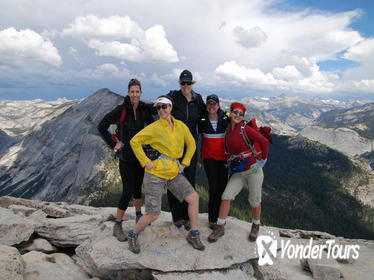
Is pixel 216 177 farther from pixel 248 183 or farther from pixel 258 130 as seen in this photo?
pixel 258 130

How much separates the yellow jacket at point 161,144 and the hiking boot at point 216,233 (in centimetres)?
314

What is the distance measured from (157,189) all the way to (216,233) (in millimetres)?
3335

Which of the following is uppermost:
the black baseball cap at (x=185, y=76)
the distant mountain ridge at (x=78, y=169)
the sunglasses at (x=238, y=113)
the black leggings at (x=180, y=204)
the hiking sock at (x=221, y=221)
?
the black baseball cap at (x=185, y=76)

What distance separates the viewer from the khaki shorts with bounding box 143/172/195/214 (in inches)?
363

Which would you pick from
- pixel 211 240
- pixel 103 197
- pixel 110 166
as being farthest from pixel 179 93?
pixel 110 166

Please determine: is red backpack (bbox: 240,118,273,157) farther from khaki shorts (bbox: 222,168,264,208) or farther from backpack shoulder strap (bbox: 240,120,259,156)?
khaki shorts (bbox: 222,168,264,208)

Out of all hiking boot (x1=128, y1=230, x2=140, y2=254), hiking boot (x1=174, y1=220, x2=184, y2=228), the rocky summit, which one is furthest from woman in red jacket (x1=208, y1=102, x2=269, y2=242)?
hiking boot (x1=128, y1=230, x2=140, y2=254)

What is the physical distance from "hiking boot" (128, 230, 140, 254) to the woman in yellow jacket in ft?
1.47

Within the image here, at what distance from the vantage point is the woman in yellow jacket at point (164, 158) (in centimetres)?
916

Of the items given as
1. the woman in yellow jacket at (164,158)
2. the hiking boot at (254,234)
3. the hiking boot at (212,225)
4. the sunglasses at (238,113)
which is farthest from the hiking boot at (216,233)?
the sunglasses at (238,113)

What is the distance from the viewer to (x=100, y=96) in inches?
5812

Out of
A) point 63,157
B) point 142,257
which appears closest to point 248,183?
point 142,257

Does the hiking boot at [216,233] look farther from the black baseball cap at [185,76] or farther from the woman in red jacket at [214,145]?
the black baseball cap at [185,76]

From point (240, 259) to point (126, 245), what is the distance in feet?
14.0
